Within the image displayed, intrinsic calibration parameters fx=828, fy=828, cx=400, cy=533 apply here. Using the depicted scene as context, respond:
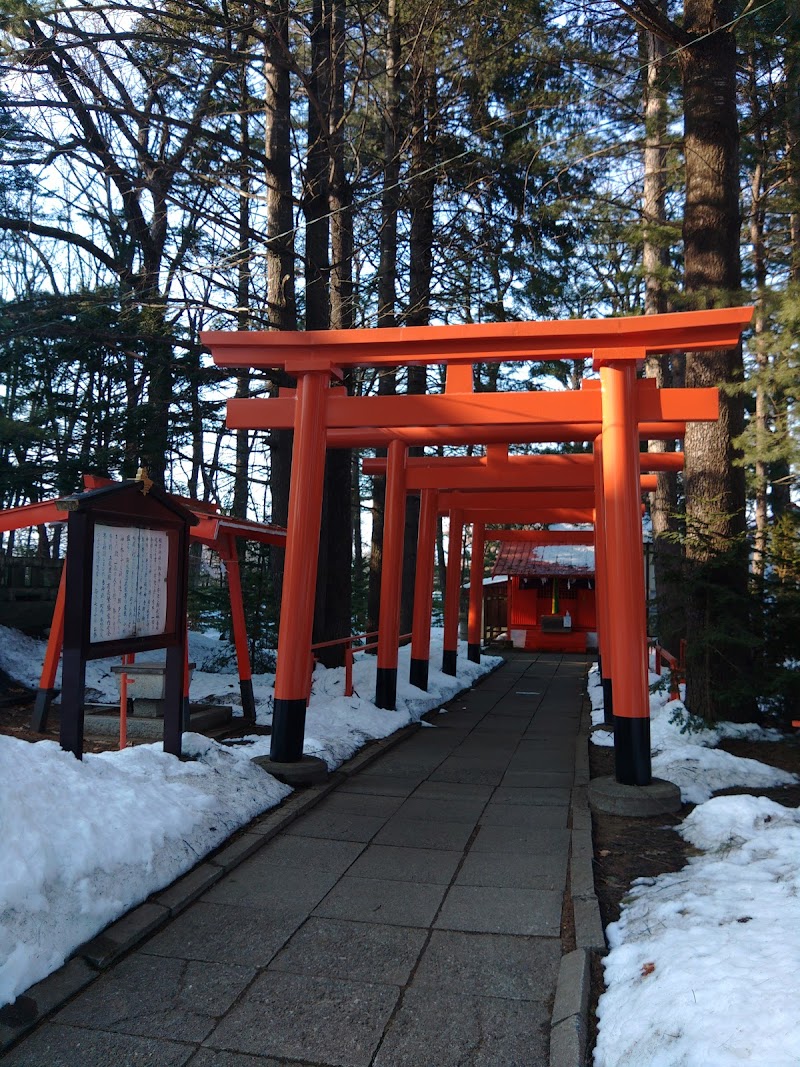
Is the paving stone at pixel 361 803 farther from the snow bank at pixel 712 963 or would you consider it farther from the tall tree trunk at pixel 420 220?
the tall tree trunk at pixel 420 220

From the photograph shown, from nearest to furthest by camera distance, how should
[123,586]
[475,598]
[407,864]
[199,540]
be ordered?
[407,864] → [123,586] → [199,540] → [475,598]

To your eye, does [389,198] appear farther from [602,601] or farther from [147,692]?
[147,692]

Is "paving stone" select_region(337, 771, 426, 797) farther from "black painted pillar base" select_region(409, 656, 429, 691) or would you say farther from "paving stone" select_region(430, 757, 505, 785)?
"black painted pillar base" select_region(409, 656, 429, 691)

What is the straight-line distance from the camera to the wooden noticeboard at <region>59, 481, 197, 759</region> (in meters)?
5.46

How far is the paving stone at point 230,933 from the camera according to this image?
13.3 feet

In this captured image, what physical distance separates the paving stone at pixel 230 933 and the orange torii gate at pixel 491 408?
279 cm

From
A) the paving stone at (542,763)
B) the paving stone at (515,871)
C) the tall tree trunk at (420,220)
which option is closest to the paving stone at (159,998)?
the paving stone at (515,871)

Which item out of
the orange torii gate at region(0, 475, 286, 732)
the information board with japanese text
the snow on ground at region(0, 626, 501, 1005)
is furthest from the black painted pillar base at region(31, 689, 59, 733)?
the information board with japanese text

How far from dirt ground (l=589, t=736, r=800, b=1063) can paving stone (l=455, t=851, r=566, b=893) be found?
245 mm

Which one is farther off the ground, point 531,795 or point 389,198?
point 389,198

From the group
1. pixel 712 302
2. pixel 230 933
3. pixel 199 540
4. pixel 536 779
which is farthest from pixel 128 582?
pixel 712 302

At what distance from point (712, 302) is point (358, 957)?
7.52m

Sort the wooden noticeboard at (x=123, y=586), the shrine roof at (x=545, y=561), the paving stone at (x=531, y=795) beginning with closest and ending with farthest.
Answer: the wooden noticeboard at (x=123, y=586), the paving stone at (x=531, y=795), the shrine roof at (x=545, y=561)

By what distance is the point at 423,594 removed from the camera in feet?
46.0
